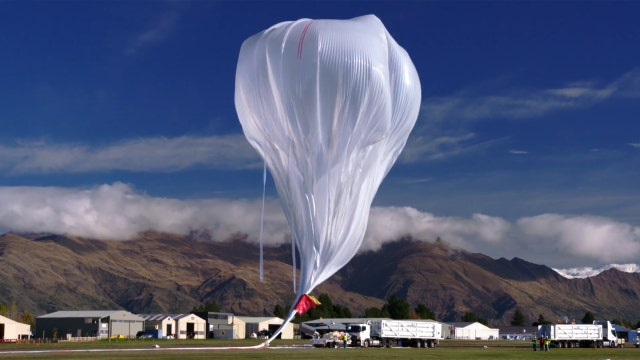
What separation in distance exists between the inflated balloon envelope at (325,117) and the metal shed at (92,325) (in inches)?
3758

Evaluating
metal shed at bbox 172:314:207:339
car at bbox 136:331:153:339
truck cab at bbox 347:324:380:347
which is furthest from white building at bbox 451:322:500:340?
truck cab at bbox 347:324:380:347

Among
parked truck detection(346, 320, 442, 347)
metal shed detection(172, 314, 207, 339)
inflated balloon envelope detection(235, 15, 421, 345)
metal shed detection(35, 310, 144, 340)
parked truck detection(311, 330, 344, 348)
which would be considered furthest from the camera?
metal shed detection(172, 314, 207, 339)

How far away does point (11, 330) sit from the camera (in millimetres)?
122938

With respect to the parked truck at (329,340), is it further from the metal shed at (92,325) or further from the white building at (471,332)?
the white building at (471,332)

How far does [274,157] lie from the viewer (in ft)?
171

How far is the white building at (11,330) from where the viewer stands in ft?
397

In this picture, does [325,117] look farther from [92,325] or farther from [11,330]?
[92,325]

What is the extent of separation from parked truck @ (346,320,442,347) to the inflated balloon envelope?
42.1 meters

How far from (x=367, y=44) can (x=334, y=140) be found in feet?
18.9

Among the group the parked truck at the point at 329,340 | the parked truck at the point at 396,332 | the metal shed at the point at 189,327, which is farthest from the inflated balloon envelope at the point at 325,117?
the metal shed at the point at 189,327

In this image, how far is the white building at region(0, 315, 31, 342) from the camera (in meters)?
121

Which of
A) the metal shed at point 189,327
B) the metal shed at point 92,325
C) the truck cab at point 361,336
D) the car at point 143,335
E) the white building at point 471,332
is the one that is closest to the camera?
the truck cab at point 361,336

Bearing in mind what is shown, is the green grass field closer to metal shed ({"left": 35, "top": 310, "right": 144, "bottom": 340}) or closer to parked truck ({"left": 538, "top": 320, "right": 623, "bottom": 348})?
parked truck ({"left": 538, "top": 320, "right": 623, "bottom": 348})

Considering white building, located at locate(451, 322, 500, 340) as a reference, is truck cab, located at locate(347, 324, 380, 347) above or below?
above
